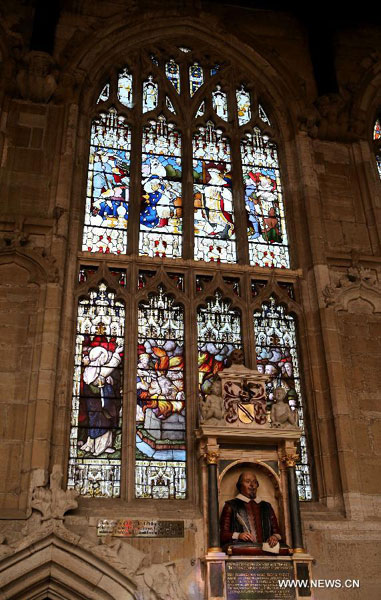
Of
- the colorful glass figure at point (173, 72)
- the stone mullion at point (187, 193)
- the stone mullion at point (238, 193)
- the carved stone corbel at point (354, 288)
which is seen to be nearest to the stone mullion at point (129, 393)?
the stone mullion at point (187, 193)

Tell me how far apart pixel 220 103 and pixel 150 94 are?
47.1 inches

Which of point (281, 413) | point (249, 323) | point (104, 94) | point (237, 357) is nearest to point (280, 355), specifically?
point (249, 323)

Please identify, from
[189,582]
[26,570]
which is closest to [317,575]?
[189,582]

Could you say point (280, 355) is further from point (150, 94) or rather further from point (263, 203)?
point (150, 94)

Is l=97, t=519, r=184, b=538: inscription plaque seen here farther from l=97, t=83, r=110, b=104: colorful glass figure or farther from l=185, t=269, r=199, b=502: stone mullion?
l=97, t=83, r=110, b=104: colorful glass figure

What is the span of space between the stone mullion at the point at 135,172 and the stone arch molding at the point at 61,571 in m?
4.10

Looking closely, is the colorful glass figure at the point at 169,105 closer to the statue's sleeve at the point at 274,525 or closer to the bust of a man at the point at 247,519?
the bust of a man at the point at 247,519

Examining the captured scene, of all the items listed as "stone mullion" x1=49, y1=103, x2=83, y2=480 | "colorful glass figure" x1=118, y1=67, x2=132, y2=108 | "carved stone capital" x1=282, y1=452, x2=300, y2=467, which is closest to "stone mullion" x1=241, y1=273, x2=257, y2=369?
"carved stone capital" x1=282, y1=452, x2=300, y2=467

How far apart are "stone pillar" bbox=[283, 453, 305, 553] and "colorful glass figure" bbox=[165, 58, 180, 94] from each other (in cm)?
651

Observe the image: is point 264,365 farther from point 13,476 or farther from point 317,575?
point 13,476

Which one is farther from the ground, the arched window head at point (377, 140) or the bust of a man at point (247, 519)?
the arched window head at point (377, 140)

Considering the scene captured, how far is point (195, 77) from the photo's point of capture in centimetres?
1194

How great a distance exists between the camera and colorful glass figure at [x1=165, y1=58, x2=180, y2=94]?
11750 millimetres

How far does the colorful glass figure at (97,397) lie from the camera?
8.33 meters
